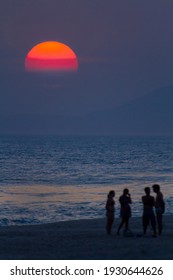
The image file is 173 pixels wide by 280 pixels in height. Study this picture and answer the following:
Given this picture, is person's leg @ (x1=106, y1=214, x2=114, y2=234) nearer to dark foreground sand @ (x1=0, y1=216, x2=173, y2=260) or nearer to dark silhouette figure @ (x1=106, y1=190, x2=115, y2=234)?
dark silhouette figure @ (x1=106, y1=190, x2=115, y2=234)

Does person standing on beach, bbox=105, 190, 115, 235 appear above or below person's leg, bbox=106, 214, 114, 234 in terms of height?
above

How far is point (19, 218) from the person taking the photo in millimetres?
35406

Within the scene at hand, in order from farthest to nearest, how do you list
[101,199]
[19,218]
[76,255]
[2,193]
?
[2,193]
[101,199]
[19,218]
[76,255]

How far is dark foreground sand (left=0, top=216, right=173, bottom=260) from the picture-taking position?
2006 centimetres

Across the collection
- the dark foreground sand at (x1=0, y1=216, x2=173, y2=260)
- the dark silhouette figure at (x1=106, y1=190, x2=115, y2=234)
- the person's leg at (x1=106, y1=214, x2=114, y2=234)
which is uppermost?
the dark silhouette figure at (x1=106, y1=190, x2=115, y2=234)

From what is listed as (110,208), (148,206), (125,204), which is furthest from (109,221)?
(148,206)

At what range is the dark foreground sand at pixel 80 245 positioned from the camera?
20.1 m

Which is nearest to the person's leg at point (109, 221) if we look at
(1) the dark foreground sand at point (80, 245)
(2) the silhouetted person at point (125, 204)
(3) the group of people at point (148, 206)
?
(3) the group of people at point (148, 206)

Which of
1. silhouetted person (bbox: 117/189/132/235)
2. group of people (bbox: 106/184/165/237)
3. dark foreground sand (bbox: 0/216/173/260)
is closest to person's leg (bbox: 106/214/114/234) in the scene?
group of people (bbox: 106/184/165/237)

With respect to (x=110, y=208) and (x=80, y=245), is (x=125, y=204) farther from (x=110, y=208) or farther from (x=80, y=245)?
(x=80, y=245)

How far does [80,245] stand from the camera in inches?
873
